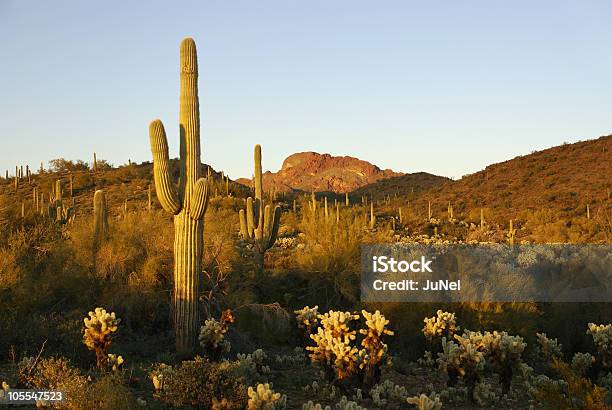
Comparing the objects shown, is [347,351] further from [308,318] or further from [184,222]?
[184,222]

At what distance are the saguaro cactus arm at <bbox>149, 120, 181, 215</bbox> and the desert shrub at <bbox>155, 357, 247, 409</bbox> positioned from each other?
3.94 metres

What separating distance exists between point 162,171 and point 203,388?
15.3 ft

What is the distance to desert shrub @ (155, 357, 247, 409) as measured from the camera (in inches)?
298

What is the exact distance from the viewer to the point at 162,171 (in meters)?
11.2

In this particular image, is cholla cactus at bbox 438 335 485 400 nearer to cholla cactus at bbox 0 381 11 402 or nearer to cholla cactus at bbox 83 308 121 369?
cholla cactus at bbox 83 308 121 369

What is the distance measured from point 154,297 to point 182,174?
117 inches

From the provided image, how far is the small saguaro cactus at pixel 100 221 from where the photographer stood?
1532 cm

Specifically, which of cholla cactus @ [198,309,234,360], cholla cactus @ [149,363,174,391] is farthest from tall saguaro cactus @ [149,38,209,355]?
cholla cactus @ [149,363,174,391]

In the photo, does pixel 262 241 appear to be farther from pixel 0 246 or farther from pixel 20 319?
pixel 20 319

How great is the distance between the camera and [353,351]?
8.88 meters

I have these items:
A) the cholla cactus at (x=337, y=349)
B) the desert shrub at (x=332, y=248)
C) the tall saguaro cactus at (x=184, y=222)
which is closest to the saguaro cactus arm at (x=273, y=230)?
the desert shrub at (x=332, y=248)

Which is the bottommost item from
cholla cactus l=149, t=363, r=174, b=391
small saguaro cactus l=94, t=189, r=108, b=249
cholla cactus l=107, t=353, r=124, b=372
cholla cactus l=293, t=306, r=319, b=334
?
cholla cactus l=149, t=363, r=174, b=391

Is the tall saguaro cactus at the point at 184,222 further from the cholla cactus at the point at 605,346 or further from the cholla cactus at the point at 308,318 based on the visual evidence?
the cholla cactus at the point at 605,346

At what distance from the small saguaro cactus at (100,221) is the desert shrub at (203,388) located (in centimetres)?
794
